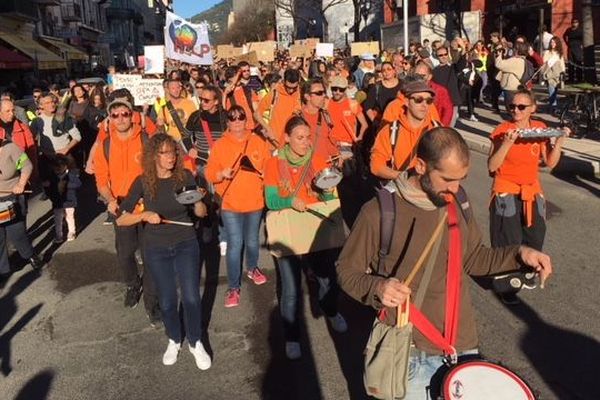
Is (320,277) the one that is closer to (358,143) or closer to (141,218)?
(141,218)

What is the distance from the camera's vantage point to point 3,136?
20.6ft

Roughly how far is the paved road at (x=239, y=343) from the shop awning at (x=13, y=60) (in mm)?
23742

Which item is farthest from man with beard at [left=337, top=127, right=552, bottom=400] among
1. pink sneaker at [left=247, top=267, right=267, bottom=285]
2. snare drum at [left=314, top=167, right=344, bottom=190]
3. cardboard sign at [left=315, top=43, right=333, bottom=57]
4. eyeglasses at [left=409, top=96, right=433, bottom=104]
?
cardboard sign at [left=315, top=43, right=333, bottom=57]

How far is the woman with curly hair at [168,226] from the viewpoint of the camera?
417cm

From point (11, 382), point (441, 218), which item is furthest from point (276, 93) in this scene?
point (441, 218)

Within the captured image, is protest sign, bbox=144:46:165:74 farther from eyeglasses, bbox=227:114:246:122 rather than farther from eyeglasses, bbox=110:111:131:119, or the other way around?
eyeglasses, bbox=227:114:246:122

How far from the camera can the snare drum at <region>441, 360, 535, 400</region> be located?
2164 millimetres

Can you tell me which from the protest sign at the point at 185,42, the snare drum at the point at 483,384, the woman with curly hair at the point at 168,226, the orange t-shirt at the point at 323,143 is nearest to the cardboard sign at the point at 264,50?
the protest sign at the point at 185,42

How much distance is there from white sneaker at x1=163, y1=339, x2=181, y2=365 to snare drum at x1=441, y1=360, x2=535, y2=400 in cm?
262

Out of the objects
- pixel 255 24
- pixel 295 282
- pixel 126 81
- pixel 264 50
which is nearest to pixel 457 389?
pixel 295 282

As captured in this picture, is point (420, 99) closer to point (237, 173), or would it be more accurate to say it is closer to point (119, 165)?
point (237, 173)

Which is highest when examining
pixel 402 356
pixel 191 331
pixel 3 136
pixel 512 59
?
pixel 512 59

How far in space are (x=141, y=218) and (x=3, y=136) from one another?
9.89ft

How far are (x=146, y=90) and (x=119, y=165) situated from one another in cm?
436
